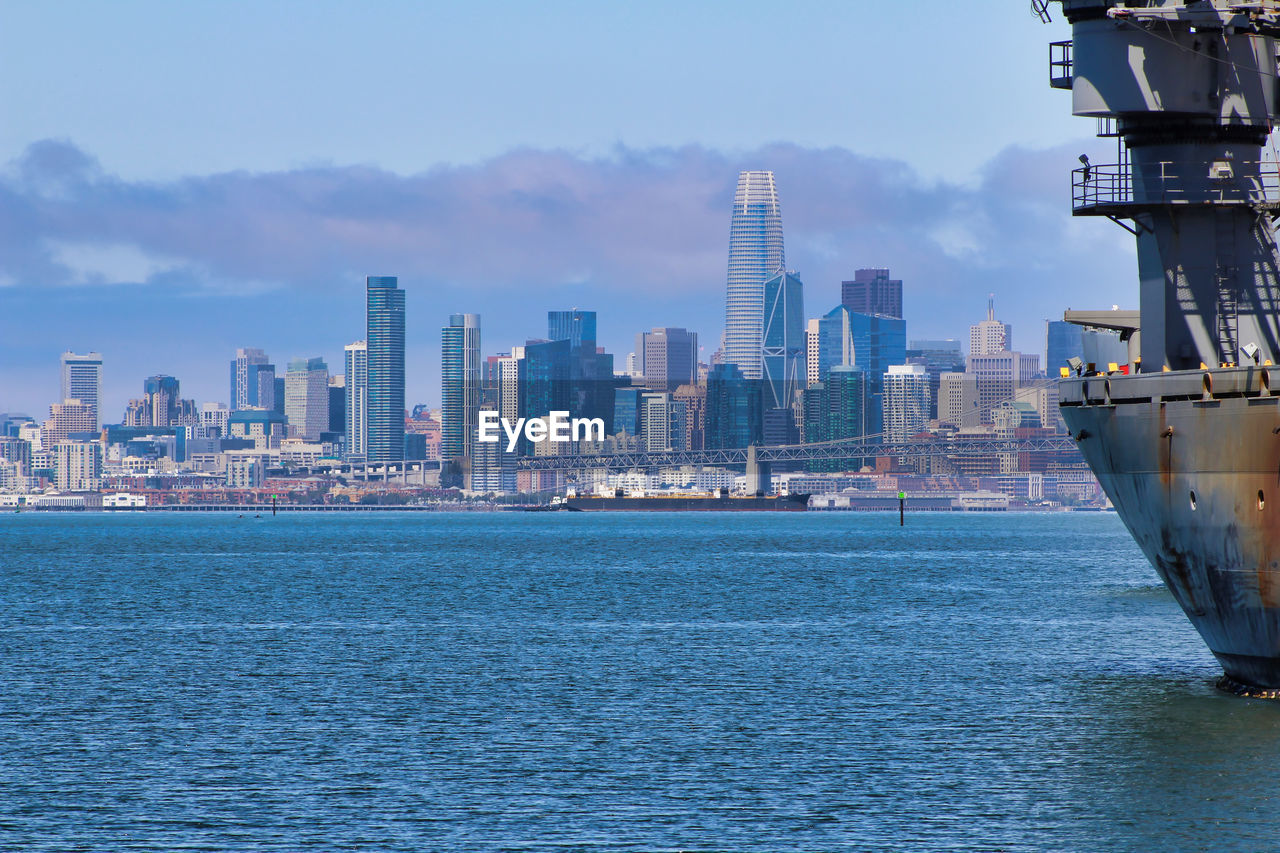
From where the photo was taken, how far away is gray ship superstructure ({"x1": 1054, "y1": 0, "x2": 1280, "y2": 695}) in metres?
32.1

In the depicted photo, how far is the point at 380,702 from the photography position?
4128 centimetres

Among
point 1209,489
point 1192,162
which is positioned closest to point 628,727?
point 1209,489

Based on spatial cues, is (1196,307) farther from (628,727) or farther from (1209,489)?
(628,727)

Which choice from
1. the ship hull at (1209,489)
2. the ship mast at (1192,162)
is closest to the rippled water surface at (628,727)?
the ship hull at (1209,489)

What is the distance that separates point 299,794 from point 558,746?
6.46 meters

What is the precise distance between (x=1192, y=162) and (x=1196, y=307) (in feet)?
10.4

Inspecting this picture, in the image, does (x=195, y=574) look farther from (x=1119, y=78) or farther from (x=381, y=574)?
(x=1119, y=78)

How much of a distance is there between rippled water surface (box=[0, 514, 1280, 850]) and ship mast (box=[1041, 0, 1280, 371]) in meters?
8.45

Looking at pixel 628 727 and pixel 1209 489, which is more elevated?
pixel 1209 489

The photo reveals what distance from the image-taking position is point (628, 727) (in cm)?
3706

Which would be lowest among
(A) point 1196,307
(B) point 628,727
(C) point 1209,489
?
(B) point 628,727

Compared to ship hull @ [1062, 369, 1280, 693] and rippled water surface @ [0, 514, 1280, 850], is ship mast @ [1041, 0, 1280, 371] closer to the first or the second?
ship hull @ [1062, 369, 1280, 693]

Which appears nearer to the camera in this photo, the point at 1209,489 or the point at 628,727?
the point at 1209,489

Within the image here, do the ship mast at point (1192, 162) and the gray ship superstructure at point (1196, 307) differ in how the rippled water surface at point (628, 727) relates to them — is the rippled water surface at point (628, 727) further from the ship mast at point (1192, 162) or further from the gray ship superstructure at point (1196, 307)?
the ship mast at point (1192, 162)
